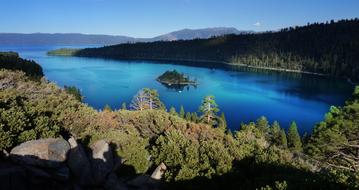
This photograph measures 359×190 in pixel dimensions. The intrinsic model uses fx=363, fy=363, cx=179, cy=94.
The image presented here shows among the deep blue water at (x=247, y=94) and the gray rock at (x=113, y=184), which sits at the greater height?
the gray rock at (x=113, y=184)

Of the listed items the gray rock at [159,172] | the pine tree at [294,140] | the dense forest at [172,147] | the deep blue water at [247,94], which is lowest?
the deep blue water at [247,94]

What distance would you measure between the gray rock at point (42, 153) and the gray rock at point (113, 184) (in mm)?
1972

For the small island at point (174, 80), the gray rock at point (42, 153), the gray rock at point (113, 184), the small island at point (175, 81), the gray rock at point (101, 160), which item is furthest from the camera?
the small island at point (174, 80)

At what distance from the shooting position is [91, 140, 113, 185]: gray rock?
14698mm

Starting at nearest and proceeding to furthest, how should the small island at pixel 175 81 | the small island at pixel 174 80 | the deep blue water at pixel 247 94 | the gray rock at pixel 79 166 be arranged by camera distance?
the gray rock at pixel 79 166 < the deep blue water at pixel 247 94 < the small island at pixel 175 81 < the small island at pixel 174 80

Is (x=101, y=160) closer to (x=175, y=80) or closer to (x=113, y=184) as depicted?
(x=113, y=184)

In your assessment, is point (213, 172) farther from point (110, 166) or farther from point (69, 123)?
point (69, 123)

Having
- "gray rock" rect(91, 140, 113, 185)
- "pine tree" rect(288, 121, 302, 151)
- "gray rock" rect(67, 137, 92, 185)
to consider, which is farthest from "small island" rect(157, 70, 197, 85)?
"gray rock" rect(67, 137, 92, 185)

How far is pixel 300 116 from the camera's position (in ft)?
330

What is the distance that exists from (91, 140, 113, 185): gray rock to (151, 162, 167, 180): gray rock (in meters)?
1.95

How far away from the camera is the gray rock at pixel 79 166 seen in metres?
14.2

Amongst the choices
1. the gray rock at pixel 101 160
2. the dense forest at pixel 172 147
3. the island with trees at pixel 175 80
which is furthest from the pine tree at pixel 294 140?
the island with trees at pixel 175 80

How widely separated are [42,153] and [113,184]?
300 centimetres

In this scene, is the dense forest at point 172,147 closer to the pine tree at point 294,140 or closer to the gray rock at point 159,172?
the gray rock at point 159,172
